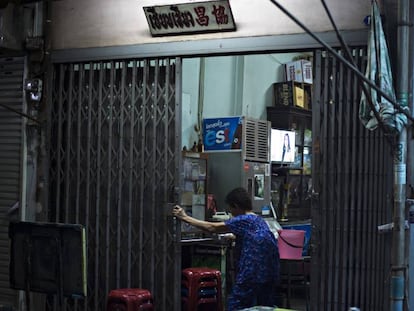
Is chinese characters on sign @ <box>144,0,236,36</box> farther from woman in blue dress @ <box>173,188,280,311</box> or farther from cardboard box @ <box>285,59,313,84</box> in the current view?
cardboard box @ <box>285,59,313,84</box>

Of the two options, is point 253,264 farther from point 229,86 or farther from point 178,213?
point 229,86

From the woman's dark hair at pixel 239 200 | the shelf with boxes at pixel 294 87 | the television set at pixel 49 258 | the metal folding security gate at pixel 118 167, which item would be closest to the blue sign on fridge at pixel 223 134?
the shelf with boxes at pixel 294 87

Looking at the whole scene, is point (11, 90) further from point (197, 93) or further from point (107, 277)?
point (197, 93)

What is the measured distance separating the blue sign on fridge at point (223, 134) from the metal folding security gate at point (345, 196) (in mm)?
3528

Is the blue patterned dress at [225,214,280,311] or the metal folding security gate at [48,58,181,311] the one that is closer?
the blue patterned dress at [225,214,280,311]

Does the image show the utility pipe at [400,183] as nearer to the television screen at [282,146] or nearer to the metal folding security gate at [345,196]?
the metal folding security gate at [345,196]

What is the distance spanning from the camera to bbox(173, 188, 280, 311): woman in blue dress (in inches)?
245

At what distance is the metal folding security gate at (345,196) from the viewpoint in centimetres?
571

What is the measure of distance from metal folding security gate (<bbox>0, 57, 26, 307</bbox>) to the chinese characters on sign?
1814 mm

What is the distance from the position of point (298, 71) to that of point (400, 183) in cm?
748

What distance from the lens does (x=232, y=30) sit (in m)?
6.37

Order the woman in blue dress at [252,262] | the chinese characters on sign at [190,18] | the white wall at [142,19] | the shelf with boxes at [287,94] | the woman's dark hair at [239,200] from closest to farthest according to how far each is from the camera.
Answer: the white wall at [142,19] < the woman in blue dress at [252,262] < the chinese characters on sign at [190,18] < the woman's dark hair at [239,200] < the shelf with boxes at [287,94]

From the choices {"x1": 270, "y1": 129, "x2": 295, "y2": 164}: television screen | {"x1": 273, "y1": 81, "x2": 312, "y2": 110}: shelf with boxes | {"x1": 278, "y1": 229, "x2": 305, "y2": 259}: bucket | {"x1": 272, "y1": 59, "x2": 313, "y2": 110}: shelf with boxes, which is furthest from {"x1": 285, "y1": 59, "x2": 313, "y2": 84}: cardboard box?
{"x1": 278, "y1": 229, "x2": 305, "y2": 259}: bucket

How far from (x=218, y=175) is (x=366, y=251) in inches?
154
